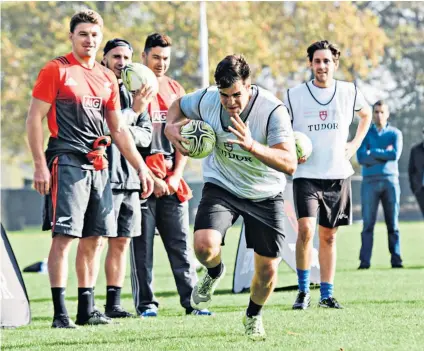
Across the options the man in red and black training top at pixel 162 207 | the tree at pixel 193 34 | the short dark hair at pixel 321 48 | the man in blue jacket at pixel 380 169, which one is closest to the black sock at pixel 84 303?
the man in red and black training top at pixel 162 207

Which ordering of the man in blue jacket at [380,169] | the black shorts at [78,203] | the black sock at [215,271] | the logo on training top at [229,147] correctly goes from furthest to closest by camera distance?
the man in blue jacket at [380,169]
the black shorts at [78,203]
the black sock at [215,271]
the logo on training top at [229,147]

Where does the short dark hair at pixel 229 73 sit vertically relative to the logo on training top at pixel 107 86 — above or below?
above

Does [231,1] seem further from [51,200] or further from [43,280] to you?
[51,200]

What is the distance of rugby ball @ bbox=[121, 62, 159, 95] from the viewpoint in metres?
7.80

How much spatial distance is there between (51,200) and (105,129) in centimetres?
78

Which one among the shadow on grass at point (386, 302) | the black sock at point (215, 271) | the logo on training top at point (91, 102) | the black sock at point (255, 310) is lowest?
the shadow on grass at point (386, 302)

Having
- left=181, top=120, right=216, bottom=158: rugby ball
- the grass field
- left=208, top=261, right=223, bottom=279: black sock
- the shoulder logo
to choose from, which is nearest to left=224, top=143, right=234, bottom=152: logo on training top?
left=181, top=120, right=216, bottom=158: rugby ball

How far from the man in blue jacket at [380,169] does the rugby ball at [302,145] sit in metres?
5.27

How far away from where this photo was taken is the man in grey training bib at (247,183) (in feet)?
21.0

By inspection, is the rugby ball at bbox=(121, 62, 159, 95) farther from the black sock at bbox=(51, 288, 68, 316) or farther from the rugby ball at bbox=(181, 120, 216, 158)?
the black sock at bbox=(51, 288, 68, 316)

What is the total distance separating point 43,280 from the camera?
12555 millimetres

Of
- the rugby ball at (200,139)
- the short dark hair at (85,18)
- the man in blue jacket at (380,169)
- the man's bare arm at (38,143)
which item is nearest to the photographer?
the rugby ball at (200,139)

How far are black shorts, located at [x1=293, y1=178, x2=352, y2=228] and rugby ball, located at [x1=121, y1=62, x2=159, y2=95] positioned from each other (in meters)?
1.63

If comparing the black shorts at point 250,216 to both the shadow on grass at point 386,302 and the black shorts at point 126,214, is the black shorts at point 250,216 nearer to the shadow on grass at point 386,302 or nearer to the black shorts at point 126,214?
the black shorts at point 126,214
